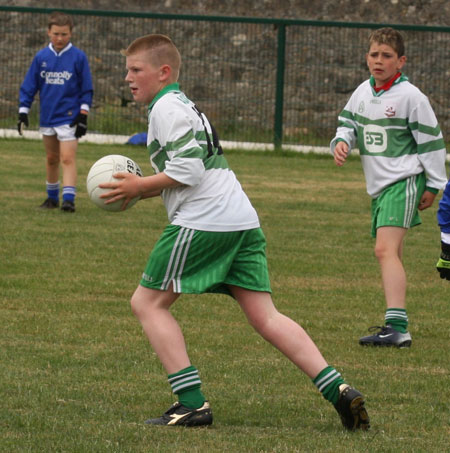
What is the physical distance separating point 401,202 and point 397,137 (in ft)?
1.34

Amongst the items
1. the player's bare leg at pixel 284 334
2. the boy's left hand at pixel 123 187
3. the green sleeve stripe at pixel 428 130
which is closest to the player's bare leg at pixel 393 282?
the green sleeve stripe at pixel 428 130

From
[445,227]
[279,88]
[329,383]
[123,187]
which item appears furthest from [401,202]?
[279,88]

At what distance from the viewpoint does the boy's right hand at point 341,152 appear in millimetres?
6810

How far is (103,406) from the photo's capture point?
5102 millimetres

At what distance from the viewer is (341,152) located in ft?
22.5

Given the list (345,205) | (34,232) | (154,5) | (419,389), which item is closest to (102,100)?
(154,5)

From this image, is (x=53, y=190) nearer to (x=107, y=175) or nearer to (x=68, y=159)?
(x=68, y=159)

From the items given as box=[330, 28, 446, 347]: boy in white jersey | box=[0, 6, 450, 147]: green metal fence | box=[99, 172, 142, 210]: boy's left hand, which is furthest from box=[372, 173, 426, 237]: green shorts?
box=[0, 6, 450, 147]: green metal fence

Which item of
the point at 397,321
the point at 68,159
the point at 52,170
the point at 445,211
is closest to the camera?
the point at 445,211

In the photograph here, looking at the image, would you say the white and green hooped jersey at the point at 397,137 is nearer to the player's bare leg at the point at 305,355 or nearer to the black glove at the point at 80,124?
the player's bare leg at the point at 305,355

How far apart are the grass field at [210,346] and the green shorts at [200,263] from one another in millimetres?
592

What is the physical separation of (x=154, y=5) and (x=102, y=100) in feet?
9.33

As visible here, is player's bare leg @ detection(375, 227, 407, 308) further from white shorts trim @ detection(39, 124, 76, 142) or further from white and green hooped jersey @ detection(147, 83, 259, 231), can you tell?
white shorts trim @ detection(39, 124, 76, 142)

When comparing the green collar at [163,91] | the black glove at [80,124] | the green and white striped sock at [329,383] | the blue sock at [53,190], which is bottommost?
the blue sock at [53,190]
